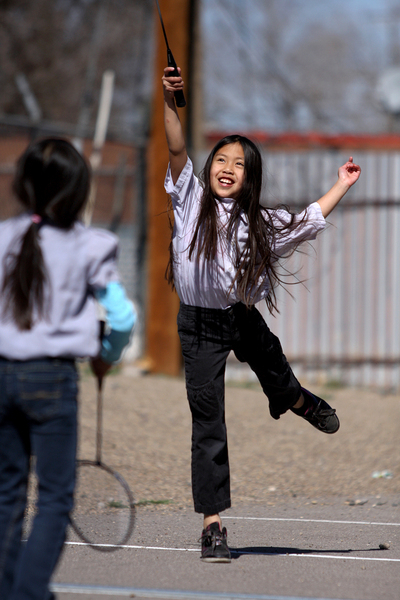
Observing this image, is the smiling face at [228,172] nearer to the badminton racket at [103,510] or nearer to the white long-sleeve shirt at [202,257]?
the white long-sleeve shirt at [202,257]

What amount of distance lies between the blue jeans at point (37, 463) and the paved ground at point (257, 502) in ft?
2.00

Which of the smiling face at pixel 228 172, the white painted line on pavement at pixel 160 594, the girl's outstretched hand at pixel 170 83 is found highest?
the girl's outstretched hand at pixel 170 83

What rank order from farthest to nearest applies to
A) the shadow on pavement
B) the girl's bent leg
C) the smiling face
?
the shadow on pavement
the girl's bent leg
the smiling face

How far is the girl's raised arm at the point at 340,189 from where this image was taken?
394 cm

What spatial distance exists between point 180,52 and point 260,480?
17.5ft

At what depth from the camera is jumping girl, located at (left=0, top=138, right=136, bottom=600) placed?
276cm

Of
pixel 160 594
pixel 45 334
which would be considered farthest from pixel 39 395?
Result: pixel 160 594

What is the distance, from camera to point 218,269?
3.82m

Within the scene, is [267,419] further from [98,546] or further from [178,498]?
[98,546]

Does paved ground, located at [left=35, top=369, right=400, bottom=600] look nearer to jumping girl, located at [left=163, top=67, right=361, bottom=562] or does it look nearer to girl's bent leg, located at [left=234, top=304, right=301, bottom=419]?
jumping girl, located at [left=163, top=67, right=361, bottom=562]

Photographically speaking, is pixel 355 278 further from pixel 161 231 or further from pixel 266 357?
pixel 266 357

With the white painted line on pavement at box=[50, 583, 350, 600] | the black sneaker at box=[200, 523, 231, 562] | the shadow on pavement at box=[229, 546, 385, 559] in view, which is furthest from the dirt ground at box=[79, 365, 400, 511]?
the white painted line on pavement at box=[50, 583, 350, 600]

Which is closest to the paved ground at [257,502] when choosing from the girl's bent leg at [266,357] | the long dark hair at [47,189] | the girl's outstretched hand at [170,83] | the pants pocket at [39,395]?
the girl's bent leg at [266,357]

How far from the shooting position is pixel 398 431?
762 cm
